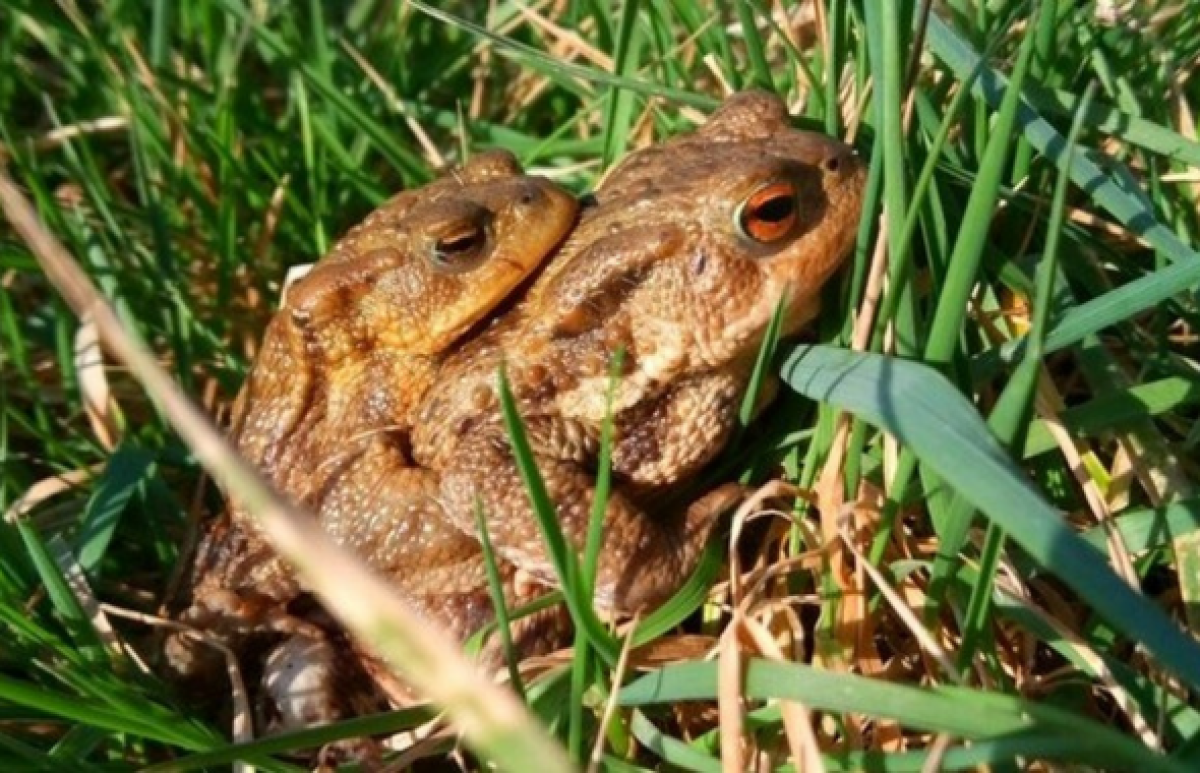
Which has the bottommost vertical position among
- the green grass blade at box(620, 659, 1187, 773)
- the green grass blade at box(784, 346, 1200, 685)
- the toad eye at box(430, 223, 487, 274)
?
the green grass blade at box(620, 659, 1187, 773)

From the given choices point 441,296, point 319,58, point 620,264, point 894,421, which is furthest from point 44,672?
point 319,58

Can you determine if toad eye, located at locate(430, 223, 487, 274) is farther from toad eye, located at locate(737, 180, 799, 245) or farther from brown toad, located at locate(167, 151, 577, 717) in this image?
toad eye, located at locate(737, 180, 799, 245)

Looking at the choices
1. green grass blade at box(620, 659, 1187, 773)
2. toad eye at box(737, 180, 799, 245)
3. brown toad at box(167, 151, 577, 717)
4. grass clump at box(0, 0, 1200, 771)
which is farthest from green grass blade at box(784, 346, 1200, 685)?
brown toad at box(167, 151, 577, 717)

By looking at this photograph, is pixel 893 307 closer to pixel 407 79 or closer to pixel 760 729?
pixel 760 729

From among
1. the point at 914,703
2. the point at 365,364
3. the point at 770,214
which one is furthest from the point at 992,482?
the point at 365,364

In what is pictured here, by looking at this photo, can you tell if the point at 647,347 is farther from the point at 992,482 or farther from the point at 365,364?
the point at 992,482

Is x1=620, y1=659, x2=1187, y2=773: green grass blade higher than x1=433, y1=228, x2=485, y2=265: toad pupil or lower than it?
lower

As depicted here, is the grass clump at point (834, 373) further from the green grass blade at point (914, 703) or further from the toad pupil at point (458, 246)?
the toad pupil at point (458, 246)
